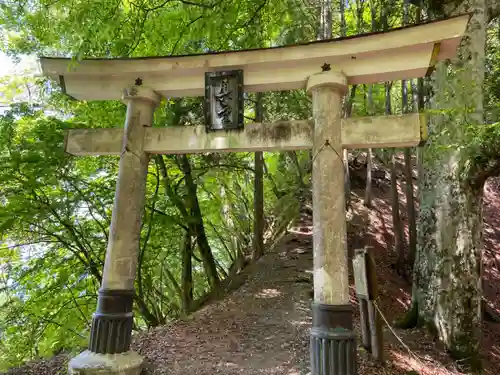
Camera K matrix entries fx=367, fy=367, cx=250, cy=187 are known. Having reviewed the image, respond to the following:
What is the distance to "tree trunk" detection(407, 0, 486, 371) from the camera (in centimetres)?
502

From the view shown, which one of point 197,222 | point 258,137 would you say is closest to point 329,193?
point 258,137

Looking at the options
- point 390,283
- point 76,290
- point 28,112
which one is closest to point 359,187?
point 390,283

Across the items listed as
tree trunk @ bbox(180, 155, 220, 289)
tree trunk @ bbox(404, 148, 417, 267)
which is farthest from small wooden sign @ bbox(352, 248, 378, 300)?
tree trunk @ bbox(404, 148, 417, 267)

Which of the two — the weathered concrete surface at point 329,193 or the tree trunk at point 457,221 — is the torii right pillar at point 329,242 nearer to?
the weathered concrete surface at point 329,193

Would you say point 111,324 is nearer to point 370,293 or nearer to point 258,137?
point 258,137

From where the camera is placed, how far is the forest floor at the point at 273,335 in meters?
4.60

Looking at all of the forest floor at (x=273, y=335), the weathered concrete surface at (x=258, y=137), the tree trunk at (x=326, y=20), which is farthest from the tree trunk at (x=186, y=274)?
the tree trunk at (x=326, y=20)

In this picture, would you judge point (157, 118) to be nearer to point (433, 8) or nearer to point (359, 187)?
point (433, 8)

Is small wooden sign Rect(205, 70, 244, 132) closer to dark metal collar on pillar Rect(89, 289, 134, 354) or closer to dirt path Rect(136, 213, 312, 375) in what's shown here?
dark metal collar on pillar Rect(89, 289, 134, 354)

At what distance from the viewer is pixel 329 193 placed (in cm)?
399

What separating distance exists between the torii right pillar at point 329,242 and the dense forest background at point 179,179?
3.81 ft

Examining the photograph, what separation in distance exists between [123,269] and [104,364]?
1029mm

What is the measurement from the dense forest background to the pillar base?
101 inches

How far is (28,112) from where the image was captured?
6395mm
